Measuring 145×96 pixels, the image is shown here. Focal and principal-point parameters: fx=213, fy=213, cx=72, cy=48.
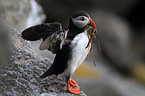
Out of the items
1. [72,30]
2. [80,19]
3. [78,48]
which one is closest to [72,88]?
[78,48]

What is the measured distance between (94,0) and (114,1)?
2.58 feet

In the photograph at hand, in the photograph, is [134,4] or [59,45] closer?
[59,45]

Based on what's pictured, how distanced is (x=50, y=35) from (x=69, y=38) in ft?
0.71

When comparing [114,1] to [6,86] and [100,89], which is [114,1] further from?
[6,86]

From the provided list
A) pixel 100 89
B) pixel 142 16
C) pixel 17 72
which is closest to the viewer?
pixel 17 72

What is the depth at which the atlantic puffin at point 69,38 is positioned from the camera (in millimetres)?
1962

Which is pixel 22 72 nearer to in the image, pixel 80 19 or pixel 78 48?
A: pixel 78 48

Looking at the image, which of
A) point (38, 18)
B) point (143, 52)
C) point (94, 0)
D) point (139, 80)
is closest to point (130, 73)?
point (139, 80)

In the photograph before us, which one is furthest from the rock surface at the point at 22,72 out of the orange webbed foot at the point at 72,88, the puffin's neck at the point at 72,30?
the puffin's neck at the point at 72,30

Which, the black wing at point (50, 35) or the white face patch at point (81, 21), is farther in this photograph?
the white face patch at point (81, 21)

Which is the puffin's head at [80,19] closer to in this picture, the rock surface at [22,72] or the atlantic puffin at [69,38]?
the atlantic puffin at [69,38]

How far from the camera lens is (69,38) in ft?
6.61

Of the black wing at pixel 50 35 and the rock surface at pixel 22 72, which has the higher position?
the black wing at pixel 50 35

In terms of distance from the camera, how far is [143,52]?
8.73 meters
